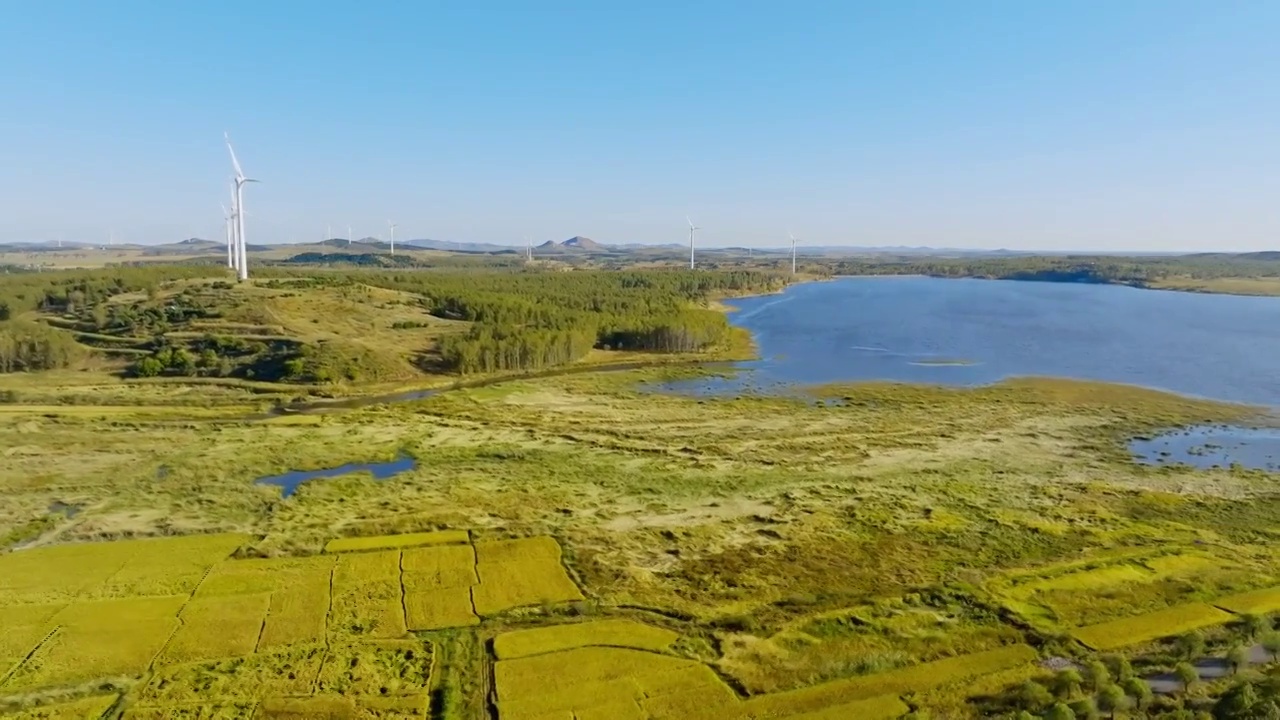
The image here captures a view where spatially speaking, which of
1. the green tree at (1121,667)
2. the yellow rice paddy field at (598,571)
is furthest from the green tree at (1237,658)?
the green tree at (1121,667)

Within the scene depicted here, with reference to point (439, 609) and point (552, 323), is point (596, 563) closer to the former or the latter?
point (439, 609)

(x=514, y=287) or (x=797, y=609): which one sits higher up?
(x=514, y=287)

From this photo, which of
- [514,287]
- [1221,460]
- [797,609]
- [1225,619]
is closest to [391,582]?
[797,609]

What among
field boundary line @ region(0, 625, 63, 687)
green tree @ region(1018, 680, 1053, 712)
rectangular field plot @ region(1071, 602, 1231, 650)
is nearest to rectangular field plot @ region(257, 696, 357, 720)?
field boundary line @ region(0, 625, 63, 687)

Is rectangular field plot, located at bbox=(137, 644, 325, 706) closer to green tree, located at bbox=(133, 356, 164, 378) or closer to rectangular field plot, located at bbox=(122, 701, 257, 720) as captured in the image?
rectangular field plot, located at bbox=(122, 701, 257, 720)

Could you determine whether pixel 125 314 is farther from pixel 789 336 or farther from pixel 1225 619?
pixel 1225 619

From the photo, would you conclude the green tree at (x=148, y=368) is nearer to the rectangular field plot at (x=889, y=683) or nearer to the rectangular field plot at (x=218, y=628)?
the rectangular field plot at (x=218, y=628)
